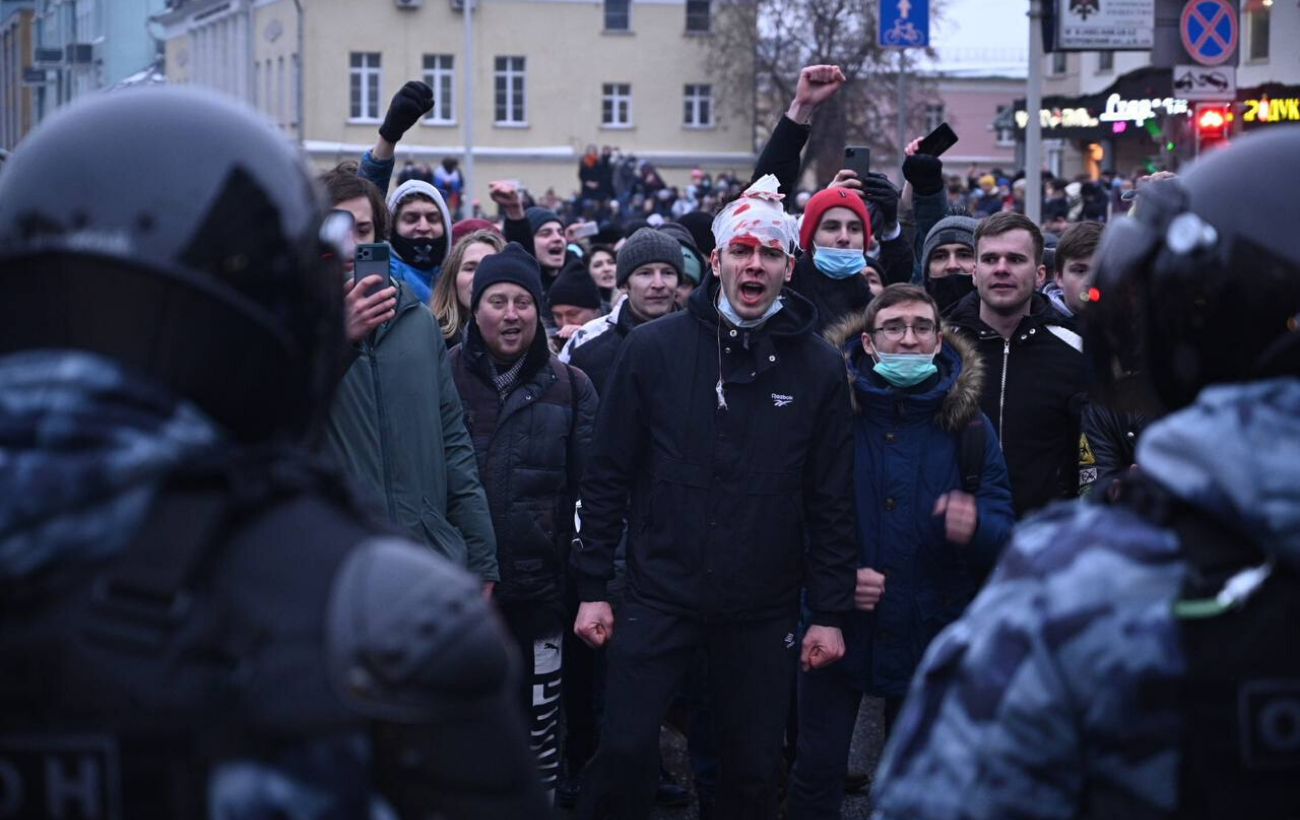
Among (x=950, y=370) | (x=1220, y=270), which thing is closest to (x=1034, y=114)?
(x=950, y=370)

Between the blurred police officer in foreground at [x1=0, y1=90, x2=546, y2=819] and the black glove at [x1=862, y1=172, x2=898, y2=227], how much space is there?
647 centimetres

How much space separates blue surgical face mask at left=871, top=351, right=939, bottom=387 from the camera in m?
5.79

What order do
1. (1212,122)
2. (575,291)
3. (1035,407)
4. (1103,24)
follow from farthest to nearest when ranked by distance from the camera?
(1212,122), (1103,24), (575,291), (1035,407)

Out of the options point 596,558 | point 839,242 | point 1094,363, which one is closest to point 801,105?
point 839,242

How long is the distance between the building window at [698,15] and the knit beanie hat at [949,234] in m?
61.7

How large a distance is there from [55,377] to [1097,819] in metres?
1.22

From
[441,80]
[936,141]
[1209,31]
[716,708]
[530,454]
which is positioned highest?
[441,80]

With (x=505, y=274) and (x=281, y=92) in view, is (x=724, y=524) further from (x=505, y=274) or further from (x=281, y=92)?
(x=281, y=92)

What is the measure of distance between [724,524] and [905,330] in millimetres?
974

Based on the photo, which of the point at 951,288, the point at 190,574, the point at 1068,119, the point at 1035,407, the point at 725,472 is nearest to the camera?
the point at 190,574

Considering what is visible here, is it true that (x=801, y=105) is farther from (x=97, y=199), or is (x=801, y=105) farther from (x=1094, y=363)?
(x=97, y=199)

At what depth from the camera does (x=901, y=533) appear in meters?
5.68

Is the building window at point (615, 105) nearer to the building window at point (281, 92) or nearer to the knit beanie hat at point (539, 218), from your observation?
the building window at point (281, 92)

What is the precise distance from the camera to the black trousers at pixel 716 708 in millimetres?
5352
